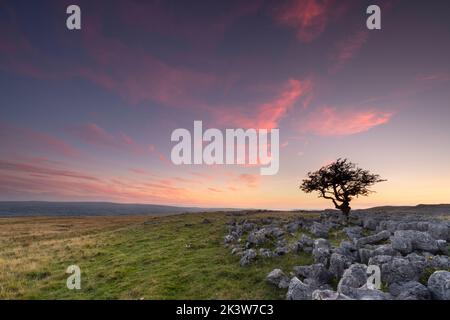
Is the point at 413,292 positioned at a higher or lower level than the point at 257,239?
higher

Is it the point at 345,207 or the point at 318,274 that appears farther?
the point at 345,207

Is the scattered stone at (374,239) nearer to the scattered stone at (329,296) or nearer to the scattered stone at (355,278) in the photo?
the scattered stone at (355,278)

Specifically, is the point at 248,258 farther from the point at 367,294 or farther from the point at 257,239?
the point at 367,294

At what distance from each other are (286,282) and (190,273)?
7.12 metres

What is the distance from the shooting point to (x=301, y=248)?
20.9 meters

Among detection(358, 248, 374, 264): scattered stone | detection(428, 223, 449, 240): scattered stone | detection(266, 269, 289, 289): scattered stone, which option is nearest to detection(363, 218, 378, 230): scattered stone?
detection(428, 223, 449, 240): scattered stone

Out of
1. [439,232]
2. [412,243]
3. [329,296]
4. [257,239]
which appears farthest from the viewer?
[257,239]

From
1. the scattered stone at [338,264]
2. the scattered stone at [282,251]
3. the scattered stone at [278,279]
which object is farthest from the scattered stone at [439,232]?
the scattered stone at [278,279]

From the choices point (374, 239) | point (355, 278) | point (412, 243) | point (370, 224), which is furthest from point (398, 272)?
point (370, 224)

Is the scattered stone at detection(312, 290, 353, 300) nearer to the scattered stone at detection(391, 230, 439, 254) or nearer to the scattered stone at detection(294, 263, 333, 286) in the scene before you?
the scattered stone at detection(294, 263, 333, 286)
